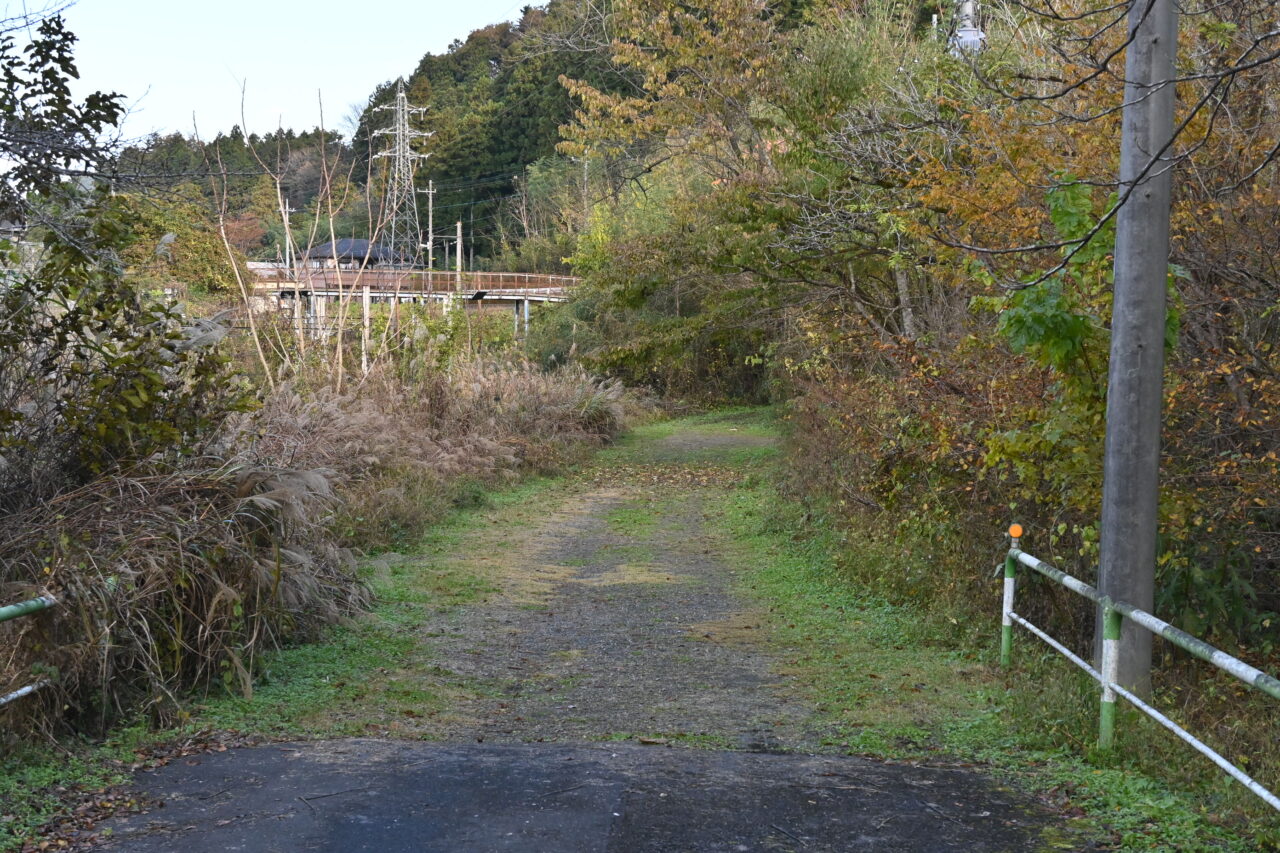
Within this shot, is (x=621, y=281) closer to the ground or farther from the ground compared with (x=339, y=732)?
farther from the ground

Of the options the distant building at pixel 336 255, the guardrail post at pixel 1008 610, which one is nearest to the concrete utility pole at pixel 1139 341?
the guardrail post at pixel 1008 610

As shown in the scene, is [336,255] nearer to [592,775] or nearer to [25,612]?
[25,612]

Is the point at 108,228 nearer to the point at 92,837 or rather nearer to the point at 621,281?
the point at 92,837

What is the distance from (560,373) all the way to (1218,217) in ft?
65.6

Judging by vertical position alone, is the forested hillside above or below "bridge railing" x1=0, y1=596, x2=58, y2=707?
above

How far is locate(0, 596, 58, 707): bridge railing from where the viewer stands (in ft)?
17.3

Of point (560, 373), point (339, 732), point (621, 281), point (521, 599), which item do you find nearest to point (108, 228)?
point (339, 732)

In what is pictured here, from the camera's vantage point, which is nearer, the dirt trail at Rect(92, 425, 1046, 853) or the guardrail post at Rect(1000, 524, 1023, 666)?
the dirt trail at Rect(92, 425, 1046, 853)

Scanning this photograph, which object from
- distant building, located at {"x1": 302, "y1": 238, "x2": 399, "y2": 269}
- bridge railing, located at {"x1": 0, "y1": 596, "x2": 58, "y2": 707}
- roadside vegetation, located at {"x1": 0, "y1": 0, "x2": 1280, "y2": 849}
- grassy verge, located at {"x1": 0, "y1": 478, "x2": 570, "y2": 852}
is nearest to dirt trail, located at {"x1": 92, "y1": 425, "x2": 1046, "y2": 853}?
grassy verge, located at {"x1": 0, "y1": 478, "x2": 570, "y2": 852}

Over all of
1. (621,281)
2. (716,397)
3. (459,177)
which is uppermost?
(459,177)

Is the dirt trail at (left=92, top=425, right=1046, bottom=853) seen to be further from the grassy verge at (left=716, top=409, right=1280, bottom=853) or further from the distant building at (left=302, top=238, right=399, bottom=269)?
the distant building at (left=302, top=238, right=399, bottom=269)

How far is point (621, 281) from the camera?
2175cm

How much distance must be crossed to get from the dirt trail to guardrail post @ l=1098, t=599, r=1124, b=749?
712 millimetres

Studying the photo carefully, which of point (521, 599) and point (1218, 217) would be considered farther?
point (521, 599)
